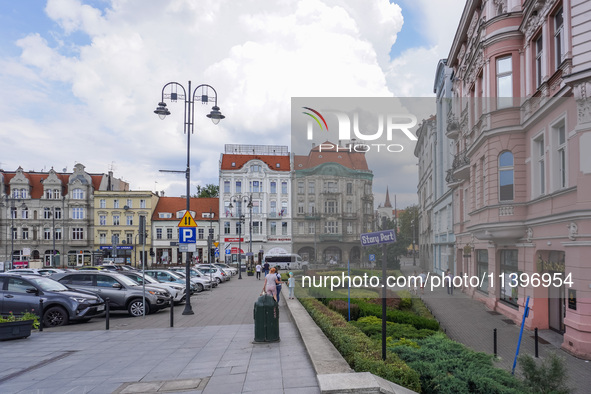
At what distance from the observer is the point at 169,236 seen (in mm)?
69812

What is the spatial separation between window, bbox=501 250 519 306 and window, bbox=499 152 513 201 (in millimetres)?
2452

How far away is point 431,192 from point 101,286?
30.5 m

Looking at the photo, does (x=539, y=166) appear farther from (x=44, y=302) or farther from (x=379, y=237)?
(x=44, y=302)

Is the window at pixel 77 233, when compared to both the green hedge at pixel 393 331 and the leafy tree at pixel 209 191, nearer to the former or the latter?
the leafy tree at pixel 209 191

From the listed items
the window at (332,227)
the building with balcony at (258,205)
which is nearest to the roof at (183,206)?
the building with balcony at (258,205)

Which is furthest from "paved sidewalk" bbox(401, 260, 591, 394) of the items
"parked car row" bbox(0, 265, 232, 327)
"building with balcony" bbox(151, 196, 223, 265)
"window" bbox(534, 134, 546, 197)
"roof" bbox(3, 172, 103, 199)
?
"roof" bbox(3, 172, 103, 199)

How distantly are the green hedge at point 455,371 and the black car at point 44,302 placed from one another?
34.9 feet

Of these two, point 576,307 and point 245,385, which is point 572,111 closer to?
point 576,307

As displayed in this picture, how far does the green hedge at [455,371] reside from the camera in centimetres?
683

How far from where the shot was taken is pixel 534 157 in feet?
54.1

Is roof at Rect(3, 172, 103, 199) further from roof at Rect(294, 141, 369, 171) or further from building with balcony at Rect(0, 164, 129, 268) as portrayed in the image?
roof at Rect(294, 141, 369, 171)

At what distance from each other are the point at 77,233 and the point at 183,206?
15.3 meters

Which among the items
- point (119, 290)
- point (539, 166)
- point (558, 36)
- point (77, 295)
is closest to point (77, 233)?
point (119, 290)

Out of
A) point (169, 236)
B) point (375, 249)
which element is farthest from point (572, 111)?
point (169, 236)
